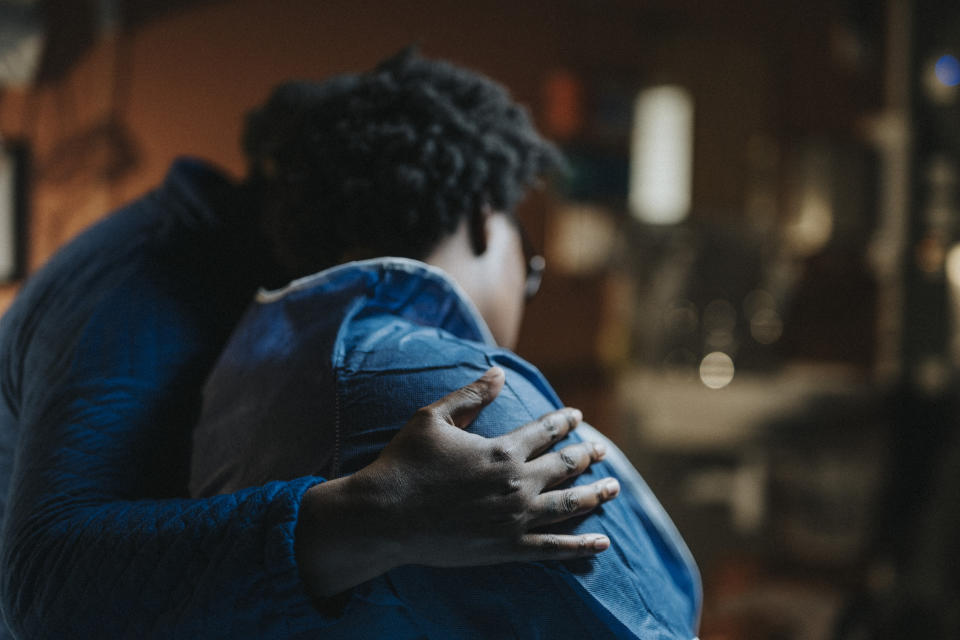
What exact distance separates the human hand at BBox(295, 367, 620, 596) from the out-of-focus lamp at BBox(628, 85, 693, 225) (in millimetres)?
3901

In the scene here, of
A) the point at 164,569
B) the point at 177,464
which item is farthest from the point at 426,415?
the point at 177,464

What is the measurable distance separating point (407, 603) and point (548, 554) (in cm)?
15

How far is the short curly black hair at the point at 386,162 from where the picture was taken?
965 millimetres

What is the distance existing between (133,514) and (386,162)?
18.5 inches

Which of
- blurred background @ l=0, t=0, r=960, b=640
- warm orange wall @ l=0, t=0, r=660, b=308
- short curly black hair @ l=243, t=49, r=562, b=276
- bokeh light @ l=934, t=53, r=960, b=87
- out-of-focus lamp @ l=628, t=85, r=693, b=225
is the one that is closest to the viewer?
short curly black hair @ l=243, t=49, r=562, b=276

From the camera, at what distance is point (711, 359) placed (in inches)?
184

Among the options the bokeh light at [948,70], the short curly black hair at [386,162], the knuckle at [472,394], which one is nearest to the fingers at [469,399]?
the knuckle at [472,394]

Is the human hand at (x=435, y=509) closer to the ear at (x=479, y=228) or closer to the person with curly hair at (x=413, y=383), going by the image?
the person with curly hair at (x=413, y=383)

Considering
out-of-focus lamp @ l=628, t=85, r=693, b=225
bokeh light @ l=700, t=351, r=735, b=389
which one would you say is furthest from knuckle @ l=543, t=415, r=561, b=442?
bokeh light @ l=700, t=351, r=735, b=389

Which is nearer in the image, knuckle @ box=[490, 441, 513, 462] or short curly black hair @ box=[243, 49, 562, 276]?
knuckle @ box=[490, 441, 513, 462]

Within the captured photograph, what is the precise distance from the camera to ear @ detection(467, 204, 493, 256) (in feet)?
3.41

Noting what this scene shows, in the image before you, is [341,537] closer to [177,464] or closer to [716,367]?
[177,464]

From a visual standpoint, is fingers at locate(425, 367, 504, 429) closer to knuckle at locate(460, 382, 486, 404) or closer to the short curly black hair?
knuckle at locate(460, 382, 486, 404)

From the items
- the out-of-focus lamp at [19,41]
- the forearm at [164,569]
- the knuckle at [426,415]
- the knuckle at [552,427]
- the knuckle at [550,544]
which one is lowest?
the forearm at [164,569]
